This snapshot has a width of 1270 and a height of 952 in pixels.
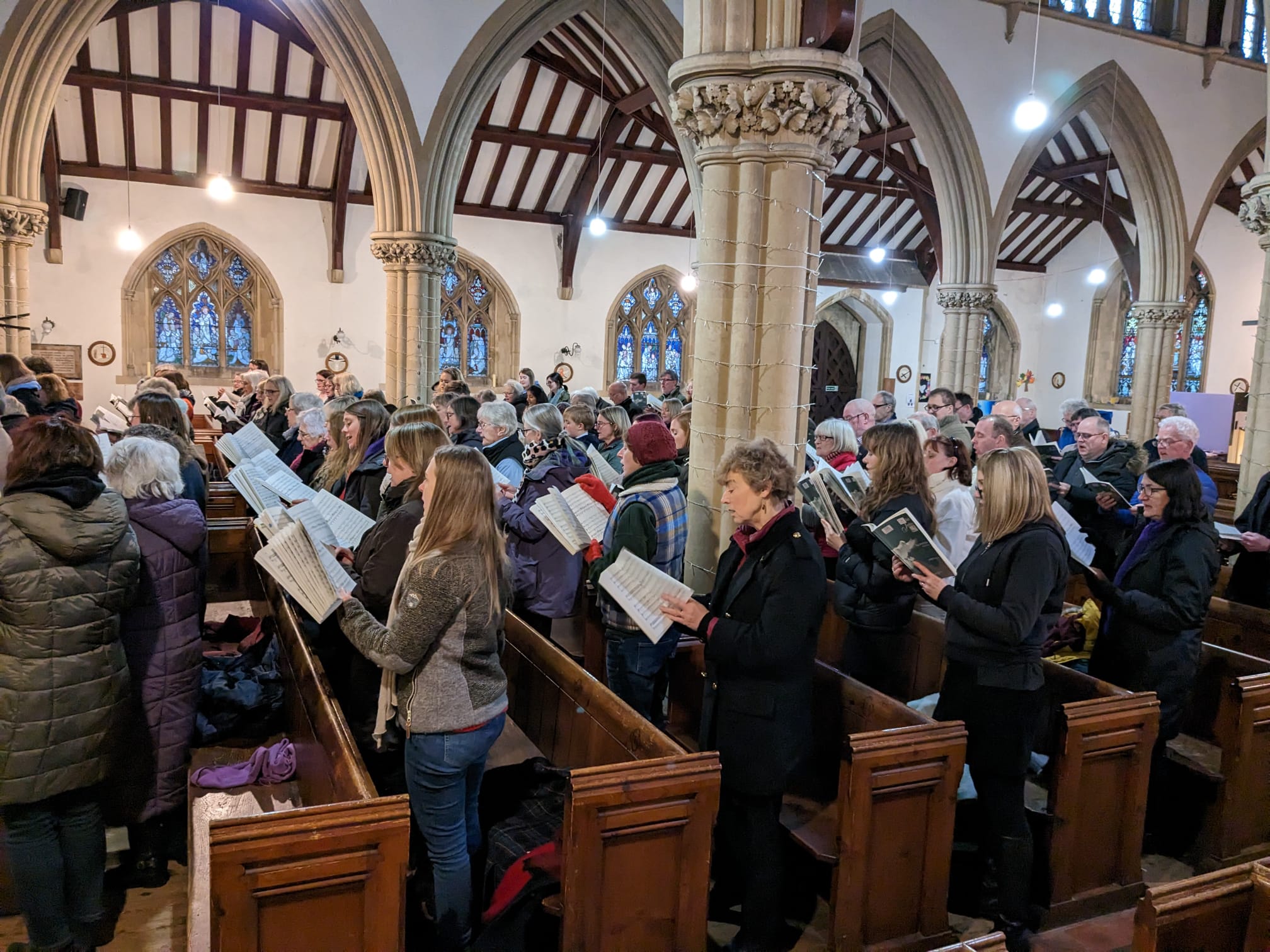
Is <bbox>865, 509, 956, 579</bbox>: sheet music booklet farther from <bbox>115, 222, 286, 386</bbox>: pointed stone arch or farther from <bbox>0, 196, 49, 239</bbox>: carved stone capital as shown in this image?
<bbox>115, 222, 286, 386</bbox>: pointed stone arch

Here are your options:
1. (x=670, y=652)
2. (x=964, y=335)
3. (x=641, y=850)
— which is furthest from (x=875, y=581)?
(x=964, y=335)

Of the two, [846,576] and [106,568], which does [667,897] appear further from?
[106,568]

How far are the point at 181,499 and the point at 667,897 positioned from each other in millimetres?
1979

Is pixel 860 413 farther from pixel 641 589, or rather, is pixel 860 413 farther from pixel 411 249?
pixel 411 249

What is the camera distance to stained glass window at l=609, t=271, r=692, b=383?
17.2 m

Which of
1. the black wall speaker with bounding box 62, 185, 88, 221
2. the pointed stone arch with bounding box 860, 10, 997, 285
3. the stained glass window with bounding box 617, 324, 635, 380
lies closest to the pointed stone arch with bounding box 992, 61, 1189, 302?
the pointed stone arch with bounding box 860, 10, 997, 285

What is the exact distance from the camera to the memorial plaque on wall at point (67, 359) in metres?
13.4

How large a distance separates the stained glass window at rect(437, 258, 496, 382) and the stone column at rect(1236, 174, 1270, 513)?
11782mm

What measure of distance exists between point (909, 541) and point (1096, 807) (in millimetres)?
1123

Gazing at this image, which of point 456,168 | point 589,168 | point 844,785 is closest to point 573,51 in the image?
point 589,168

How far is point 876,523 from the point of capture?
322cm

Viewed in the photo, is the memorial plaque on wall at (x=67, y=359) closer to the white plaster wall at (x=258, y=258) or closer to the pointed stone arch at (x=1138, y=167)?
the white plaster wall at (x=258, y=258)

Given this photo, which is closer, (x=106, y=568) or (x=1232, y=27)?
(x=106, y=568)

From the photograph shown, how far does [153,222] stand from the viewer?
45.2ft
